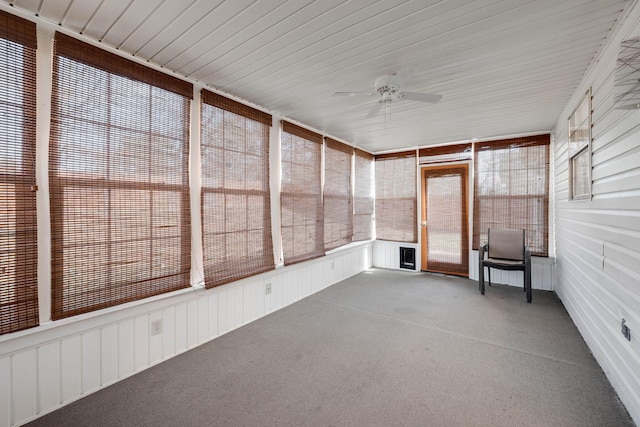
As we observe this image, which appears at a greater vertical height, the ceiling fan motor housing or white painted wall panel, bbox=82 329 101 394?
the ceiling fan motor housing

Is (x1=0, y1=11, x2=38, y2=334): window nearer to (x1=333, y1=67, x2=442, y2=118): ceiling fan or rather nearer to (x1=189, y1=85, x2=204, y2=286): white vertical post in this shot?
(x1=189, y1=85, x2=204, y2=286): white vertical post

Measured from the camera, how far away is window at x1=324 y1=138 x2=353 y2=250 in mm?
4469

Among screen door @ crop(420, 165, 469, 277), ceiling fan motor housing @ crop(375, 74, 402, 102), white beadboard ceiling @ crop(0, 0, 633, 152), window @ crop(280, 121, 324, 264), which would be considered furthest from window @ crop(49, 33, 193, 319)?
screen door @ crop(420, 165, 469, 277)

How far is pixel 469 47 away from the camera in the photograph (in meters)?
2.03

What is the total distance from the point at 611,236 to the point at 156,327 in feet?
11.6

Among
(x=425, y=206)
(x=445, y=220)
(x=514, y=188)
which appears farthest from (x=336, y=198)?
(x=514, y=188)

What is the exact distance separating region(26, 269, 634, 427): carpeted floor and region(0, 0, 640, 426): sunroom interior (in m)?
0.19

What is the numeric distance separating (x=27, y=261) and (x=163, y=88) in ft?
5.15

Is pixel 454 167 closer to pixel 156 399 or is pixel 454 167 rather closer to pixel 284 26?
pixel 284 26

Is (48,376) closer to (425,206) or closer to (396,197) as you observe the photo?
(396,197)

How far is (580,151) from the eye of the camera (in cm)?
279

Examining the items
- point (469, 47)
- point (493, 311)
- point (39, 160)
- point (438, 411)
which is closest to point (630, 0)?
point (469, 47)

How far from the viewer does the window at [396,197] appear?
550 cm

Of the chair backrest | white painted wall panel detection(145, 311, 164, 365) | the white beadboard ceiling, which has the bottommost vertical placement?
white painted wall panel detection(145, 311, 164, 365)
